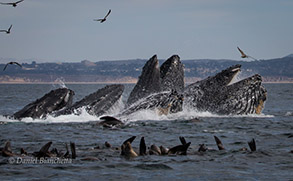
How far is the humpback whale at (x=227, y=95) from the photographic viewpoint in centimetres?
1812

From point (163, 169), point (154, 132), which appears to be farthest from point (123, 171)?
point (154, 132)

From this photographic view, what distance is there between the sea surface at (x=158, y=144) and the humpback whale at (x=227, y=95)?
0.96 ft

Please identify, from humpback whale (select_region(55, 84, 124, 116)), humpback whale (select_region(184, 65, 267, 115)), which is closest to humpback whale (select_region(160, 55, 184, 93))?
humpback whale (select_region(184, 65, 267, 115))

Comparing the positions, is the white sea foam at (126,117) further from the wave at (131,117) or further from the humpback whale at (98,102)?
the humpback whale at (98,102)

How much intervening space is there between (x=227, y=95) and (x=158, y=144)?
18.2 ft

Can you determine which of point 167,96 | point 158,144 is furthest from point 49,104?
point 158,144

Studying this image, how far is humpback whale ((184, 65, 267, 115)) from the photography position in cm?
1812

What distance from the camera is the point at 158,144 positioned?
1313 cm

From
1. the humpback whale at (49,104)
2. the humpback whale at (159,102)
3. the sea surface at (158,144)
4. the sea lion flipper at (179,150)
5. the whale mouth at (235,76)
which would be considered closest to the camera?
the sea surface at (158,144)

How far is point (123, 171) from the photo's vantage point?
10016 mm

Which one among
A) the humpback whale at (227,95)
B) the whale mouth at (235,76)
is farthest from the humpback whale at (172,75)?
the whale mouth at (235,76)

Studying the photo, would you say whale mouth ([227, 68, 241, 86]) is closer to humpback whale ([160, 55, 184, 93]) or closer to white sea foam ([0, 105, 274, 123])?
white sea foam ([0, 105, 274, 123])

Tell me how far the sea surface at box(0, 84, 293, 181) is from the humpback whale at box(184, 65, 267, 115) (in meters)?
0.29

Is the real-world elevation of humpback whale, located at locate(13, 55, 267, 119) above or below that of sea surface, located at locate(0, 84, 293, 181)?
above
